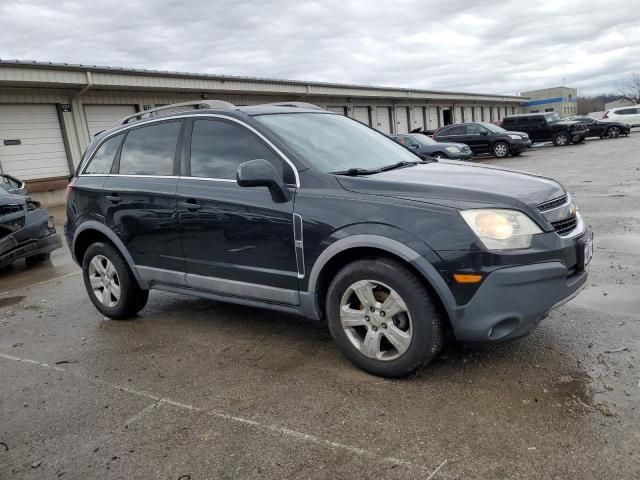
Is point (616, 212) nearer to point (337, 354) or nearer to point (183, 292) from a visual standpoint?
point (337, 354)

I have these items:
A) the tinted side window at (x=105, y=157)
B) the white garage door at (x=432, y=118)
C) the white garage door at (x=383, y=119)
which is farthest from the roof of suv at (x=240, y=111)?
the white garage door at (x=432, y=118)

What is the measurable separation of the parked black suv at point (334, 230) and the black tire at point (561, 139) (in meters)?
25.1

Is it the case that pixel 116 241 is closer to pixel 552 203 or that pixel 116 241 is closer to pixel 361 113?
pixel 552 203

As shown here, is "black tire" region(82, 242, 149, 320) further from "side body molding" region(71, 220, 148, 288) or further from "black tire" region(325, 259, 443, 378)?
"black tire" region(325, 259, 443, 378)

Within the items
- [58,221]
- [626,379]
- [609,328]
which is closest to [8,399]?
[626,379]

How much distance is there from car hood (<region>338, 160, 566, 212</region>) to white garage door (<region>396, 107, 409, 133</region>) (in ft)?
106

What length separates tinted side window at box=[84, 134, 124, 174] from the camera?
5.08m

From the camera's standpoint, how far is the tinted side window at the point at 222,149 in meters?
3.98

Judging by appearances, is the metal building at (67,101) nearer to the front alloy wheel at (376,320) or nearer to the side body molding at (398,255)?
the side body molding at (398,255)

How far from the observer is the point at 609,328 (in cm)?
398

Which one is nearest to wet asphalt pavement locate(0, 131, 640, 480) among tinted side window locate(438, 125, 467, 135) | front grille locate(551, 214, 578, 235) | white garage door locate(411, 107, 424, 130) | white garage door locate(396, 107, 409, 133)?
front grille locate(551, 214, 578, 235)

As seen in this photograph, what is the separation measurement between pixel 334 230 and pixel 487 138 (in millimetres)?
21387

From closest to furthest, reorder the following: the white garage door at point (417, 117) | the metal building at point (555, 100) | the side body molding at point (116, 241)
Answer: the side body molding at point (116, 241) < the white garage door at point (417, 117) < the metal building at point (555, 100)

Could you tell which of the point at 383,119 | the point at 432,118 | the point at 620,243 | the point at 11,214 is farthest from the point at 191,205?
the point at 432,118
